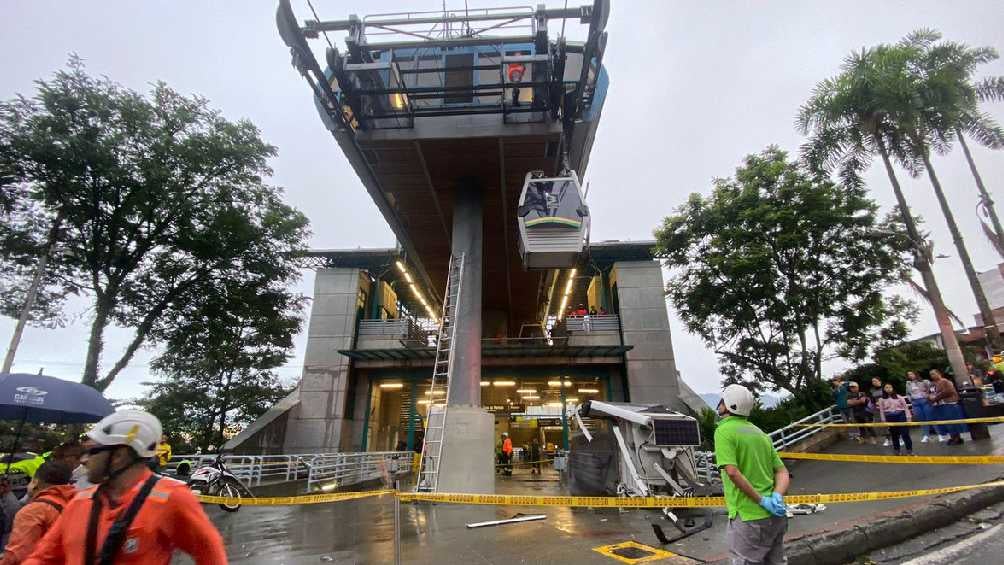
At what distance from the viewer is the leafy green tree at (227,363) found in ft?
60.6

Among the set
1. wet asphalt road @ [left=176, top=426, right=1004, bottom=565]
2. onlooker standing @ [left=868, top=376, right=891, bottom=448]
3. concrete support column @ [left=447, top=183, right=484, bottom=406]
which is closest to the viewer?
wet asphalt road @ [left=176, top=426, right=1004, bottom=565]

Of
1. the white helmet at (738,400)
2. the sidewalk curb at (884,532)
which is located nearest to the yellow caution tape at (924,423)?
the sidewalk curb at (884,532)

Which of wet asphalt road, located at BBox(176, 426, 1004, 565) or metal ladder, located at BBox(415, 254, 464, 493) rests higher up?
metal ladder, located at BBox(415, 254, 464, 493)

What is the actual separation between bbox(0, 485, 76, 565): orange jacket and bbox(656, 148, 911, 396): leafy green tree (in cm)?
1775

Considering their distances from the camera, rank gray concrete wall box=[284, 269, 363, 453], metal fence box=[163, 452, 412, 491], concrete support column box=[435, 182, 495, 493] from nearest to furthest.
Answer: concrete support column box=[435, 182, 495, 493] < metal fence box=[163, 452, 412, 491] < gray concrete wall box=[284, 269, 363, 453]

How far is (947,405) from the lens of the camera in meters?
11.2

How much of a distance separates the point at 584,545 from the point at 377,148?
13213 millimetres

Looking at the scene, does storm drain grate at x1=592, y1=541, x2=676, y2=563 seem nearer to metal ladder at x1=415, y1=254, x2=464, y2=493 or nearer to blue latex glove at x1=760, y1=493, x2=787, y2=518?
blue latex glove at x1=760, y1=493, x2=787, y2=518

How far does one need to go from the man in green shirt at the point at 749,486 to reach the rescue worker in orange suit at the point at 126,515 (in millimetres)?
3172

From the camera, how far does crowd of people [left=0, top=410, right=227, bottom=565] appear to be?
1771 mm

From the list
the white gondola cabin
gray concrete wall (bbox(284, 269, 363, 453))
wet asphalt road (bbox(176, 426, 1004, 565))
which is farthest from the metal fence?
the white gondola cabin

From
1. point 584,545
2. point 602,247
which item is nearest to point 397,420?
point 602,247

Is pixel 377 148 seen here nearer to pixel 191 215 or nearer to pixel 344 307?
pixel 191 215

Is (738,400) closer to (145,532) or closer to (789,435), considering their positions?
(145,532)
